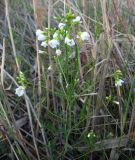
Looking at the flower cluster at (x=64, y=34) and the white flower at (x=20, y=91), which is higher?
→ the flower cluster at (x=64, y=34)

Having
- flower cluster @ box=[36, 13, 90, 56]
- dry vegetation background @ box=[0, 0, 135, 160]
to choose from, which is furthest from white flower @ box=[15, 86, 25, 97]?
flower cluster @ box=[36, 13, 90, 56]

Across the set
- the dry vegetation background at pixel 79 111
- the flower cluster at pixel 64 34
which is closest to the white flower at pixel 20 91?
the dry vegetation background at pixel 79 111

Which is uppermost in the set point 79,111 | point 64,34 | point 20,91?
point 64,34

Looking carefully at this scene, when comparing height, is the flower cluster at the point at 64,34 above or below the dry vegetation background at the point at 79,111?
above

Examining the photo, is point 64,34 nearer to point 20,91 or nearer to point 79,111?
point 20,91

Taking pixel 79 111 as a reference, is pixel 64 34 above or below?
above

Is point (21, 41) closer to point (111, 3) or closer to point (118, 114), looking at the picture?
point (111, 3)

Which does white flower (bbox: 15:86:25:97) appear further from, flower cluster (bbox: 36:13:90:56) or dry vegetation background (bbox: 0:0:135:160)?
flower cluster (bbox: 36:13:90:56)

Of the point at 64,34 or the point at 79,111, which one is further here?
the point at 79,111

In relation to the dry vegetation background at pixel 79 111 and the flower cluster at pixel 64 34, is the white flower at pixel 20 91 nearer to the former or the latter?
the dry vegetation background at pixel 79 111

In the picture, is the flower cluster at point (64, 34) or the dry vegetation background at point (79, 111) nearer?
the flower cluster at point (64, 34)

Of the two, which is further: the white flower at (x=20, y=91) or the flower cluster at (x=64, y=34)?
the white flower at (x=20, y=91)

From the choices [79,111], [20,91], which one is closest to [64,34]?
[20,91]
